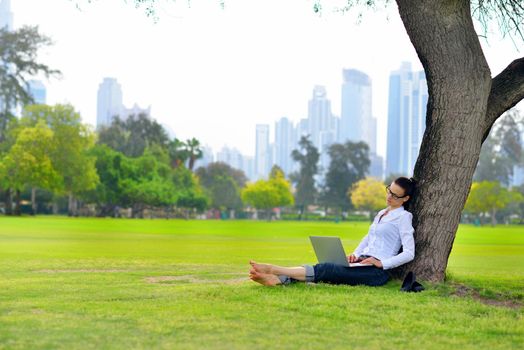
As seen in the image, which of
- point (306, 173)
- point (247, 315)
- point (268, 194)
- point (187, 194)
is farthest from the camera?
point (306, 173)

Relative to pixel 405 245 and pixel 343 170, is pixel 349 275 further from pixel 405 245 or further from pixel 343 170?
pixel 343 170

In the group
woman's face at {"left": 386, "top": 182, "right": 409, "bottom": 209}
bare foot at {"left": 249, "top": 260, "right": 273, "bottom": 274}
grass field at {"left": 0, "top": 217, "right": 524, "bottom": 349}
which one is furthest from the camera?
woman's face at {"left": 386, "top": 182, "right": 409, "bottom": 209}

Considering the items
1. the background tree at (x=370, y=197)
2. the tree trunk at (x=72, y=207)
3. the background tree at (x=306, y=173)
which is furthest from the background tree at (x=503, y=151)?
the tree trunk at (x=72, y=207)

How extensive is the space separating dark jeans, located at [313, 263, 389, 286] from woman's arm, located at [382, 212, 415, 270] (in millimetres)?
231

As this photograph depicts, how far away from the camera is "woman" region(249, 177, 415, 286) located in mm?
10609

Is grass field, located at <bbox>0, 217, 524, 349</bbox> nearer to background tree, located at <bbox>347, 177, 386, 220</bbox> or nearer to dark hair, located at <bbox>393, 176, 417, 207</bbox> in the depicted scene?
dark hair, located at <bbox>393, 176, 417, 207</bbox>

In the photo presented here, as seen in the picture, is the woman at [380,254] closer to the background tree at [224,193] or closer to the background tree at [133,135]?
the background tree at [133,135]

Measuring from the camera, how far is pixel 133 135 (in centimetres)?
12206

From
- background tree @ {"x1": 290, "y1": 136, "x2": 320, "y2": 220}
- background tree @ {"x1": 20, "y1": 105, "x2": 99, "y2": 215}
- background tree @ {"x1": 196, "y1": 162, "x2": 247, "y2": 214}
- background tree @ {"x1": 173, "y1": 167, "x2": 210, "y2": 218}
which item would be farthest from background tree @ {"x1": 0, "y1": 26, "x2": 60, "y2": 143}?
background tree @ {"x1": 290, "y1": 136, "x2": 320, "y2": 220}

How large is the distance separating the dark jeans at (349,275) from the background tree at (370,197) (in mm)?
114645

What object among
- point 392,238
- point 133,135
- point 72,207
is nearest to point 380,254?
point 392,238

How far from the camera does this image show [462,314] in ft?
29.0

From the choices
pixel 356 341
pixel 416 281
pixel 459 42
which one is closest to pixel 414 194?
pixel 416 281

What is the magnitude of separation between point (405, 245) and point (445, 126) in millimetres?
2069
